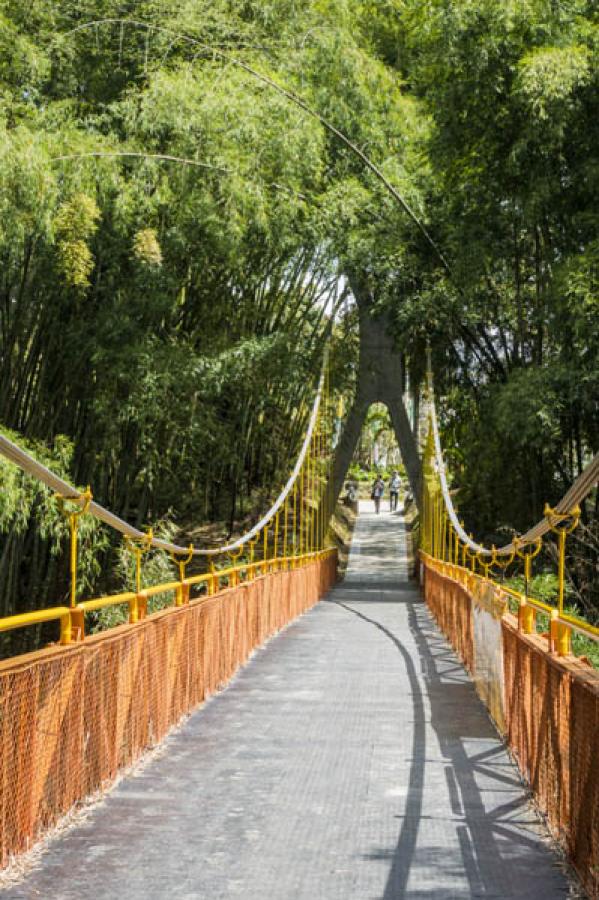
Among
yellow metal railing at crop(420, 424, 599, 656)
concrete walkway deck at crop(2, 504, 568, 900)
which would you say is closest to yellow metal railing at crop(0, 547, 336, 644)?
concrete walkway deck at crop(2, 504, 568, 900)

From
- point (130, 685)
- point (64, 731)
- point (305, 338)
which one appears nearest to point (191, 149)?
point (305, 338)

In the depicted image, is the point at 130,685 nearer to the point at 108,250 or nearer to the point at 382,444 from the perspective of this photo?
the point at 108,250

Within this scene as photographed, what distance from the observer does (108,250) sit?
11922mm

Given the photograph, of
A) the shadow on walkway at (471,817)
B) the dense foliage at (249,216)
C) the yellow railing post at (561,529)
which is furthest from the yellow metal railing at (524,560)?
the dense foliage at (249,216)

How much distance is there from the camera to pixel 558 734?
3.48 metres

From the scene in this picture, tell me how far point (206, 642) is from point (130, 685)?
1670 mm

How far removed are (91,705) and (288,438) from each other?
52.9 feet

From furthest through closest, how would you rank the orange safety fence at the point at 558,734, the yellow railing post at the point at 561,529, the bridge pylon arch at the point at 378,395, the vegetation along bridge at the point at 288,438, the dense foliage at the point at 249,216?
the bridge pylon arch at the point at 378,395 → the dense foliage at the point at 249,216 → the yellow railing post at the point at 561,529 → the vegetation along bridge at the point at 288,438 → the orange safety fence at the point at 558,734

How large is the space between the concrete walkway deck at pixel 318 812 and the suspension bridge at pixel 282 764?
0.01 metres

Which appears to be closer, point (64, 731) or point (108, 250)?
point (64, 731)

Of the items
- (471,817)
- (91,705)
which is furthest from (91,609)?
(471,817)

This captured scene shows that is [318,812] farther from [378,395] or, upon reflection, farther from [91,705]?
[378,395]

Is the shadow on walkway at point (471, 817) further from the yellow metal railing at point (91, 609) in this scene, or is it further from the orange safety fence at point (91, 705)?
the yellow metal railing at point (91, 609)

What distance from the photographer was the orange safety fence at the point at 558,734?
2.95 metres
